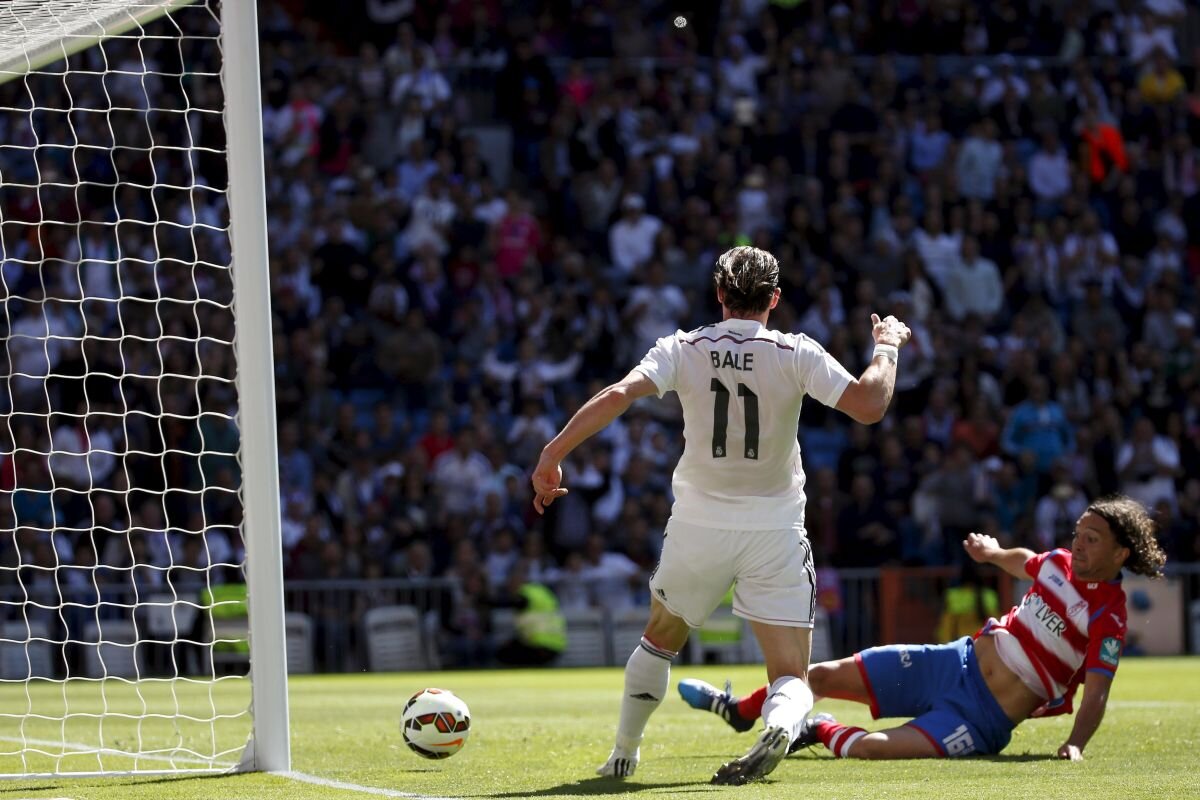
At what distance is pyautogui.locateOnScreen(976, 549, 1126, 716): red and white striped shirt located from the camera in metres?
7.54

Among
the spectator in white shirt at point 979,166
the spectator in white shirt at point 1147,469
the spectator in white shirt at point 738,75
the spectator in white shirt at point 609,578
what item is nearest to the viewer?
the spectator in white shirt at point 609,578

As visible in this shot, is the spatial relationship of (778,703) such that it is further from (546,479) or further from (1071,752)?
(1071,752)

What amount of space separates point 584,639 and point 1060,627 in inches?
419

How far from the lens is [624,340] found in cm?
2006

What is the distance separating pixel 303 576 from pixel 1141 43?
44.6 ft

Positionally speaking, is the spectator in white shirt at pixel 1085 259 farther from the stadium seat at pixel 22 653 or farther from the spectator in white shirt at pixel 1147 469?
the stadium seat at pixel 22 653

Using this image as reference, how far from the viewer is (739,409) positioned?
6.61 meters

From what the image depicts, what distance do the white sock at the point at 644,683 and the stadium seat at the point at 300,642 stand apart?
10634 mm

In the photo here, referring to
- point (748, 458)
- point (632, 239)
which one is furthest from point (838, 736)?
point (632, 239)

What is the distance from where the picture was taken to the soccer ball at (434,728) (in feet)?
24.8

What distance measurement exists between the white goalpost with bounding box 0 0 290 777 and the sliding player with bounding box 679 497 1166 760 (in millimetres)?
3155

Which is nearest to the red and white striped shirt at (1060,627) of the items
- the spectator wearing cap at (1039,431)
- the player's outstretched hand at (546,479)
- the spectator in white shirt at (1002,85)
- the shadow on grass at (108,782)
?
the player's outstretched hand at (546,479)

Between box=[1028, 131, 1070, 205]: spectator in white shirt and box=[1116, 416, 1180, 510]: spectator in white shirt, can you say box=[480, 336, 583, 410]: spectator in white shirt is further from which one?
box=[1028, 131, 1070, 205]: spectator in white shirt

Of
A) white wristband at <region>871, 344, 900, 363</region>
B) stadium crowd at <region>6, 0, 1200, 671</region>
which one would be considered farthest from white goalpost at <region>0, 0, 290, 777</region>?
white wristband at <region>871, 344, 900, 363</region>
